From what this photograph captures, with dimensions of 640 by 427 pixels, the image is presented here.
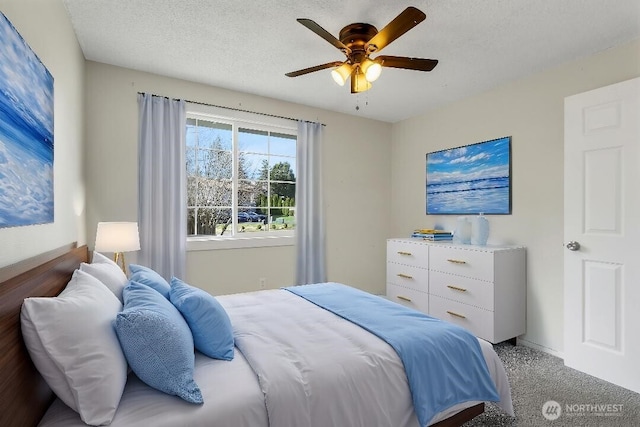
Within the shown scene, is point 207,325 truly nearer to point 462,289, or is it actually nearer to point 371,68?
point 371,68

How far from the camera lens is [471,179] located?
3.48 metres

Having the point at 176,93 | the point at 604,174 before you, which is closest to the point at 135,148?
the point at 176,93

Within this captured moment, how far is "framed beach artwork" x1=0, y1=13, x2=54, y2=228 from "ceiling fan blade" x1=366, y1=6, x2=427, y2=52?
1653mm

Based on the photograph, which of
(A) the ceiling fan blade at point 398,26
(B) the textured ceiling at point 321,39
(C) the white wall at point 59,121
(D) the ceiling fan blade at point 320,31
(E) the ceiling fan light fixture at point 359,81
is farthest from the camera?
(E) the ceiling fan light fixture at point 359,81

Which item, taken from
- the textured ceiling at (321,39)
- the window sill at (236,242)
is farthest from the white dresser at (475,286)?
the textured ceiling at (321,39)

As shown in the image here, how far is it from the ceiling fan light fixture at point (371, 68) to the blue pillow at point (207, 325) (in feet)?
5.45

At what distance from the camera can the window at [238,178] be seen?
134 inches

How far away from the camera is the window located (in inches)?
134

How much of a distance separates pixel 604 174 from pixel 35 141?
353 centimetres

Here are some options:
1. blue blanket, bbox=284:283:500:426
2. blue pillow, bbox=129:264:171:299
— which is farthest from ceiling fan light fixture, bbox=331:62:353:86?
blue pillow, bbox=129:264:171:299

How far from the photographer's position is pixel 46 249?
5.34 feet

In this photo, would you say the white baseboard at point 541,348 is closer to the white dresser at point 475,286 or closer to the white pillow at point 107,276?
the white dresser at point 475,286

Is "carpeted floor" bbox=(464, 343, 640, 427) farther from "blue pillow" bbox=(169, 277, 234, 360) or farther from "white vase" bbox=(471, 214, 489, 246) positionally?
"blue pillow" bbox=(169, 277, 234, 360)

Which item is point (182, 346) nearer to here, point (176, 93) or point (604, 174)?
point (176, 93)
